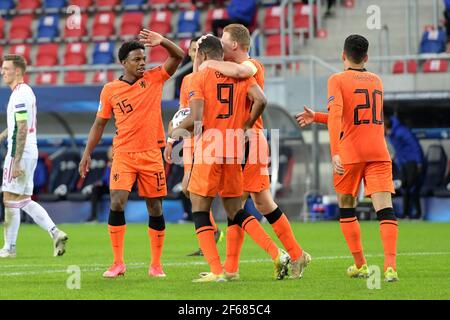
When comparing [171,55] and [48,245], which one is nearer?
[171,55]

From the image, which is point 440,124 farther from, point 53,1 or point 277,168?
point 53,1

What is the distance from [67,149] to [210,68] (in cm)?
1476

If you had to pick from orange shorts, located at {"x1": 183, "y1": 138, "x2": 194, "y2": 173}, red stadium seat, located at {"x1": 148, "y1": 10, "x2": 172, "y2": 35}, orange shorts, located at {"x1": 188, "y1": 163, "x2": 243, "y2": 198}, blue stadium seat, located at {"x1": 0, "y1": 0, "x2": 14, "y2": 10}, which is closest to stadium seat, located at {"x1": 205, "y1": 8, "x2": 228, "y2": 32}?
red stadium seat, located at {"x1": 148, "y1": 10, "x2": 172, "y2": 35}

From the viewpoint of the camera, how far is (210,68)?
31.1ft

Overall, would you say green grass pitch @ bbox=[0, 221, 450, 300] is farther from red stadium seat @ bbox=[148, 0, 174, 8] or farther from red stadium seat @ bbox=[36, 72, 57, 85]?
red stadium seat @ bbox=[148, 0, 174, 8]

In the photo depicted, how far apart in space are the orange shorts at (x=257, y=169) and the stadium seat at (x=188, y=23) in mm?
17815

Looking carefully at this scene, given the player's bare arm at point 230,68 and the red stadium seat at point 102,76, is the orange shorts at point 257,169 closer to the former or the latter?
the player's bare arm at point 230,68

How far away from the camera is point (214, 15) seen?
27.5 metres

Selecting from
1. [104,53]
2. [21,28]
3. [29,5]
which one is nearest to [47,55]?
[21,28]

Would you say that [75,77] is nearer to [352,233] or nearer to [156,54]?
[156,54]

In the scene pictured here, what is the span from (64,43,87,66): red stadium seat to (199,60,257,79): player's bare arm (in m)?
19.6

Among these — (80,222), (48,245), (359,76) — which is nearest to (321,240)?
→ (48,245)

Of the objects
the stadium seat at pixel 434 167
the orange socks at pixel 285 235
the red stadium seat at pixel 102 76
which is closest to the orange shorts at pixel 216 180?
the orange socks at pixel 285 235

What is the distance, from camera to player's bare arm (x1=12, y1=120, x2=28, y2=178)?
43.0 ft
